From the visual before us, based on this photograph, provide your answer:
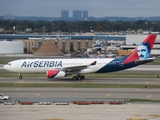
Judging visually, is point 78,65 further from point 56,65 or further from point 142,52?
point 142,52

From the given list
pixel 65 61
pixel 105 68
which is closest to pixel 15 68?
pixel 65 61

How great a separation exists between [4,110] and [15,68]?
31116mm

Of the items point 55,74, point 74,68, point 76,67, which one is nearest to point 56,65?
point 55,74

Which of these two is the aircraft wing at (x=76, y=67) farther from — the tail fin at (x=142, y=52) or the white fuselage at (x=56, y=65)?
the tail fin at (x=142, y=52)

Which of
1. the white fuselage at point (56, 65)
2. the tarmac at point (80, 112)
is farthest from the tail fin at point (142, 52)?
the tarmac at point (80, 112)

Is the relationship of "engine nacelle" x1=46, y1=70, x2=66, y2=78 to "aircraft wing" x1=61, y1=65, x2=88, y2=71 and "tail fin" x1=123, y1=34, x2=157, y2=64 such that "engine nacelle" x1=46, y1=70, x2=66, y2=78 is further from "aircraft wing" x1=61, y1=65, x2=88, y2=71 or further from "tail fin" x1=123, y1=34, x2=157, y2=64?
"tail fin" x1=123, y1=34, x2=157, y2=64

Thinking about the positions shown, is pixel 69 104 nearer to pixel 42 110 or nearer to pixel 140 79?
pixel 42 110

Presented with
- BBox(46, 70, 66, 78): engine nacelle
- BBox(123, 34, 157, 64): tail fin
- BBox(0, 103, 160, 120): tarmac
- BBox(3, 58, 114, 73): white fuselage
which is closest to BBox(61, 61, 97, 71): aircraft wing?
BBox(3, 58, 114, 73): white fuselage

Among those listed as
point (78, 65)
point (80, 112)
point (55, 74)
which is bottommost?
point (80, 112)

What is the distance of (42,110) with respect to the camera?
52.0 metres

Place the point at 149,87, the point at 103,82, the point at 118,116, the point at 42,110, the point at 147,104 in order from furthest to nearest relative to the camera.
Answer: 1. the point at 103,82
2. the point at 149,87
3. the point at 147,104
4. the point at 42,110
5. the point at 118,116

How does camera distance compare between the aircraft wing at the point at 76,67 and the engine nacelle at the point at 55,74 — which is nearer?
the engine nacelle at the point at 55,74

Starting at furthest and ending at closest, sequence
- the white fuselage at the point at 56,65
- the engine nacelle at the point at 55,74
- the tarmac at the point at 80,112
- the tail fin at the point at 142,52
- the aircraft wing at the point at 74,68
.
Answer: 1. the tail fin at the point at 142,52
2. the white fuselage at the point at 56,65
3. the aircraft wing at the point at 74,68
4. the engine nacelle at the point at 55,74
5. the tarmac at the point at 80,112

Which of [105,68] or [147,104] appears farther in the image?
[105,68]
